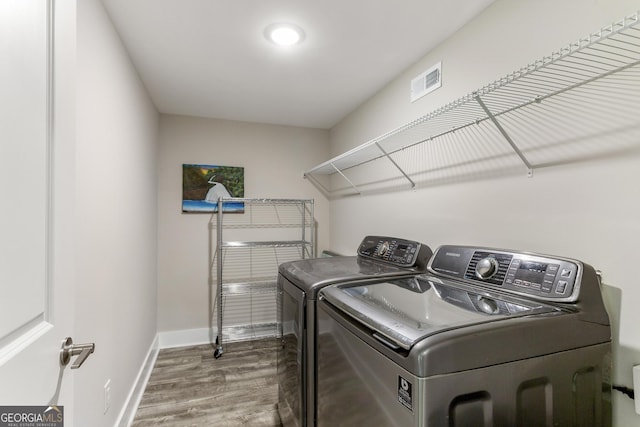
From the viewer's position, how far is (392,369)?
0.82 meters

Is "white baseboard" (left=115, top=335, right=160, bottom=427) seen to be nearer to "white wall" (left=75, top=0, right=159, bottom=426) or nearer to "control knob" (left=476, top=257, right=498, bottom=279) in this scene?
"white wall" (left=75, top=0, right=159, bottom=426)

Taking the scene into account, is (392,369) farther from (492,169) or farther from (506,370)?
(492,169)

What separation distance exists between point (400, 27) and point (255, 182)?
210cm

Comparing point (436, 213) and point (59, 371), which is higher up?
point (436, 213)

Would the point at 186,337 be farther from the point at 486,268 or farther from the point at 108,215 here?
the point at 486,268

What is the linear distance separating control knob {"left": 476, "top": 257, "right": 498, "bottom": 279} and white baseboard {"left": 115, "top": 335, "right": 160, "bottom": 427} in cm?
206

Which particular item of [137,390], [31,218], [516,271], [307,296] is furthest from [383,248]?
[137,390]

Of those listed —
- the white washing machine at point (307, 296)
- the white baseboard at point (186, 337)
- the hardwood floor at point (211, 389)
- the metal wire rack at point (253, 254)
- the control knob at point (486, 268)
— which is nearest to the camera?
the control knob at point (486, 268)

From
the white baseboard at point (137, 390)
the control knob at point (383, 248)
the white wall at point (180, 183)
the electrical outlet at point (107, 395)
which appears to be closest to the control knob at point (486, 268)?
the control knob at point (383, 248)

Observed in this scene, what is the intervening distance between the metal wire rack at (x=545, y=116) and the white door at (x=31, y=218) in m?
1.19

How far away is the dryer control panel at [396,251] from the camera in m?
1.65

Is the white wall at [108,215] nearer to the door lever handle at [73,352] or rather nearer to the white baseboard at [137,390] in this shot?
the white baseboard at [137,390]

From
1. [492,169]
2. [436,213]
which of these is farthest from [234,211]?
[492,169]

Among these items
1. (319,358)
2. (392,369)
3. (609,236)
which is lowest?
(319,358)
